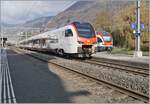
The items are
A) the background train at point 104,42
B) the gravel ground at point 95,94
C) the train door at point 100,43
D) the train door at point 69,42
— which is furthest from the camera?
the background train at point 104,42

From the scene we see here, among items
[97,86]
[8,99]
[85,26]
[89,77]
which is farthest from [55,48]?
[8,99]

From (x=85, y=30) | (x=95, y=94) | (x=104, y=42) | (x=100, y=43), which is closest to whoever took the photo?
(x=95, y=94)

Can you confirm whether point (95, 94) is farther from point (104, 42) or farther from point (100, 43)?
point (104, 42)

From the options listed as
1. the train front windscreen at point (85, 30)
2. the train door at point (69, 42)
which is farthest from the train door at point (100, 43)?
the train front windscreen at point (85, 30)

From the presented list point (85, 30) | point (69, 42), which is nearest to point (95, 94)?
→ point (69, 42)

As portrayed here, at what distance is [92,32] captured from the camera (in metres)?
25.1

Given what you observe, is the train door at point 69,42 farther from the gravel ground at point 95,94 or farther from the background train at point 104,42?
the background train at point 104,42

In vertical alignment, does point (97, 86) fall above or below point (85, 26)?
below

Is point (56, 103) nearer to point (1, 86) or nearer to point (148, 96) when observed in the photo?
point (148, 96)

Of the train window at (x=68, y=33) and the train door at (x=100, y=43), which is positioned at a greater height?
the train window at (x=68, y=33)

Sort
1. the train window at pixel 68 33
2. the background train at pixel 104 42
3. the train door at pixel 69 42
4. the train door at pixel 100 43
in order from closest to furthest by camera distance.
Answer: the train door at pixel 69 42 → the train window at pixel 68 33 → the train door at pixel 100 43 → the background train at pixel 104 42

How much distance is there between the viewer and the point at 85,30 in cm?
2483

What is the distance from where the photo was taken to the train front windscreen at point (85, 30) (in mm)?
24469

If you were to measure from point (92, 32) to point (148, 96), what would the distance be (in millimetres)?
16919
